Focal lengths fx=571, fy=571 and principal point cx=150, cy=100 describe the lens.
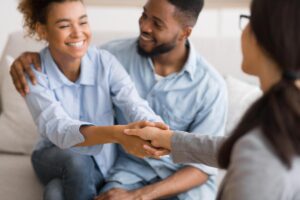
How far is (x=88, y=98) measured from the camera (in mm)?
2070

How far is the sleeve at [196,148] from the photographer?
5.38 ft

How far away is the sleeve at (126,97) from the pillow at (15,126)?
630 millimetres

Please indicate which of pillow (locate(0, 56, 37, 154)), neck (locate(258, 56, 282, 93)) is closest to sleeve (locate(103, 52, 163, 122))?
pillow (locate(0, 56, 37, 154))

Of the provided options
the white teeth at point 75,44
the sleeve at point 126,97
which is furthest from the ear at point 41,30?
the sleeve at point 126,97

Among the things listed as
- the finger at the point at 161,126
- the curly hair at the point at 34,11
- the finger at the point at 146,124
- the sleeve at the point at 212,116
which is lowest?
the sleeve at the point at 212,116

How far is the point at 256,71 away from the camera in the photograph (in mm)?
1293

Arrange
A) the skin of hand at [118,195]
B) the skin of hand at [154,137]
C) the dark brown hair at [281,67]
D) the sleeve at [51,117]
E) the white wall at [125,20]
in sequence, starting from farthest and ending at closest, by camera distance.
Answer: the white wall at [125,20]
the skin of hand at [118,195]
the sleeve at [51,117]
the skin of hand at [154,137]
the dark brown hair at [281,67]

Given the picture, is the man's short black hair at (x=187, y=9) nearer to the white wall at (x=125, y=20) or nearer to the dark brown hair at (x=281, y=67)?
the dark brown hair at (x=281, y=67)

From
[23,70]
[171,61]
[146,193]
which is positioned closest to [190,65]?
[171,61]

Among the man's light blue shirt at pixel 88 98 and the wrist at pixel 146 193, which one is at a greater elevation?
the man's light blue shirt at pixel 88 98

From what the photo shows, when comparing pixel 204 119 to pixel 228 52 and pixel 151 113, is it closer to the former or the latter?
pixel 151 113

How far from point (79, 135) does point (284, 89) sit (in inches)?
35.1

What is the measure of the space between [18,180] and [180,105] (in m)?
0.72

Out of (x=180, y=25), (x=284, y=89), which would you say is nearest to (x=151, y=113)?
(x=180, y=25)
